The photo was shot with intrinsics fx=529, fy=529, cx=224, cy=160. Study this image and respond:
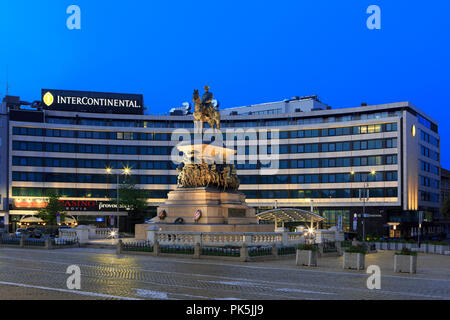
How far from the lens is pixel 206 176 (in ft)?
143

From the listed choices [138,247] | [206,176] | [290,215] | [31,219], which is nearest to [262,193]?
[31,219]

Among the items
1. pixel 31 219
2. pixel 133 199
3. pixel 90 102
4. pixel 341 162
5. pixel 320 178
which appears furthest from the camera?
pixel 90 102

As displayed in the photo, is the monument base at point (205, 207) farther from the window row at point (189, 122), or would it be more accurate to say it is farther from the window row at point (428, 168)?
the window row at point (428, 168)

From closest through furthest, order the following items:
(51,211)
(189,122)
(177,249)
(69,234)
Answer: (177,249) < (69,234) < (51,211) < (189,122)

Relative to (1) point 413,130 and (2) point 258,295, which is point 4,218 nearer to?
(1) point 413,130

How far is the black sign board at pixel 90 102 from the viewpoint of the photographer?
101875 millimetres

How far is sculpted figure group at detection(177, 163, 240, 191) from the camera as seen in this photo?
143ft

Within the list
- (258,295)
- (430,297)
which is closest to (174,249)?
(258,295)

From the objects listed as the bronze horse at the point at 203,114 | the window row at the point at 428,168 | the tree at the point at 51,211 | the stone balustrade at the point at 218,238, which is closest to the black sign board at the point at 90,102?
the tree at the point at 51,211

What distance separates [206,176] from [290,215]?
14329 millimetres

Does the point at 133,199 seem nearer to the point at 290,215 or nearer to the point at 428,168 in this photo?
the point at 290,215

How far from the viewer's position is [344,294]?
18.1 metres

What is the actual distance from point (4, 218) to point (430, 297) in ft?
294

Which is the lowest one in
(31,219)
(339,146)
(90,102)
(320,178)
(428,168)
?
(31,219)
